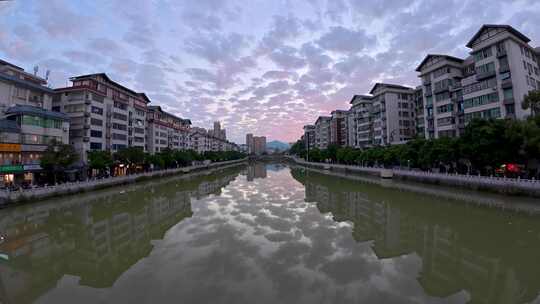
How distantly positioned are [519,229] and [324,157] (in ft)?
240

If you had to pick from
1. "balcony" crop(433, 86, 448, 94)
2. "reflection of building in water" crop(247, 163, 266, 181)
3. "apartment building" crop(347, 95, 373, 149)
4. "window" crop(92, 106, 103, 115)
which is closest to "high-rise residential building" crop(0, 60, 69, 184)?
"window" crop(92, 106, 103, 115)

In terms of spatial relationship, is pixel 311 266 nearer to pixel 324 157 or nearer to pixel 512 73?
pixel 512 73

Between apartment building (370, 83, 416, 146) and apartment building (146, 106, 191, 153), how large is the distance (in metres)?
59.5

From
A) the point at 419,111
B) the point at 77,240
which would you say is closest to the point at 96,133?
the point at 77,240

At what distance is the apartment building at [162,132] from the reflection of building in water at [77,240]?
4441cm

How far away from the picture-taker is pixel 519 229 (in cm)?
1540

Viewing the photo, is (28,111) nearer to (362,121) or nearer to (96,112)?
(96,112)

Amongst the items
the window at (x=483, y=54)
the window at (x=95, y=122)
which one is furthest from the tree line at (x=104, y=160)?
the window at (x=483, y=54)

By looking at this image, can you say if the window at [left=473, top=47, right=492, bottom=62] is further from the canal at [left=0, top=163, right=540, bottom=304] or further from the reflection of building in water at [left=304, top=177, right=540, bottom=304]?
the reflection of building in water at [left=304, top=177, right=540, bottom=304]

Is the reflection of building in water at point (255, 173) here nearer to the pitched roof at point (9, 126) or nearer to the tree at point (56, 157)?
the tree at point (56, 157)

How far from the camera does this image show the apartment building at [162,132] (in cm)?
6825

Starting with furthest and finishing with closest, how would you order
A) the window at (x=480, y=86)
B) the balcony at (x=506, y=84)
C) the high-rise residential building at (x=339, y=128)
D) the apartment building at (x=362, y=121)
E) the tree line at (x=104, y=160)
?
the high-rise residential building at (x=339, y=128) < the apartment building at (x=362, y=121) < the window at (x=480, y=86) < the balcony at (x=506, y=84) < the tree line at (x=104, y=160)

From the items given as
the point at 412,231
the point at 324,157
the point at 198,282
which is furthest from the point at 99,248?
the point at 324,157

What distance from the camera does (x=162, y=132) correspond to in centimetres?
7394
